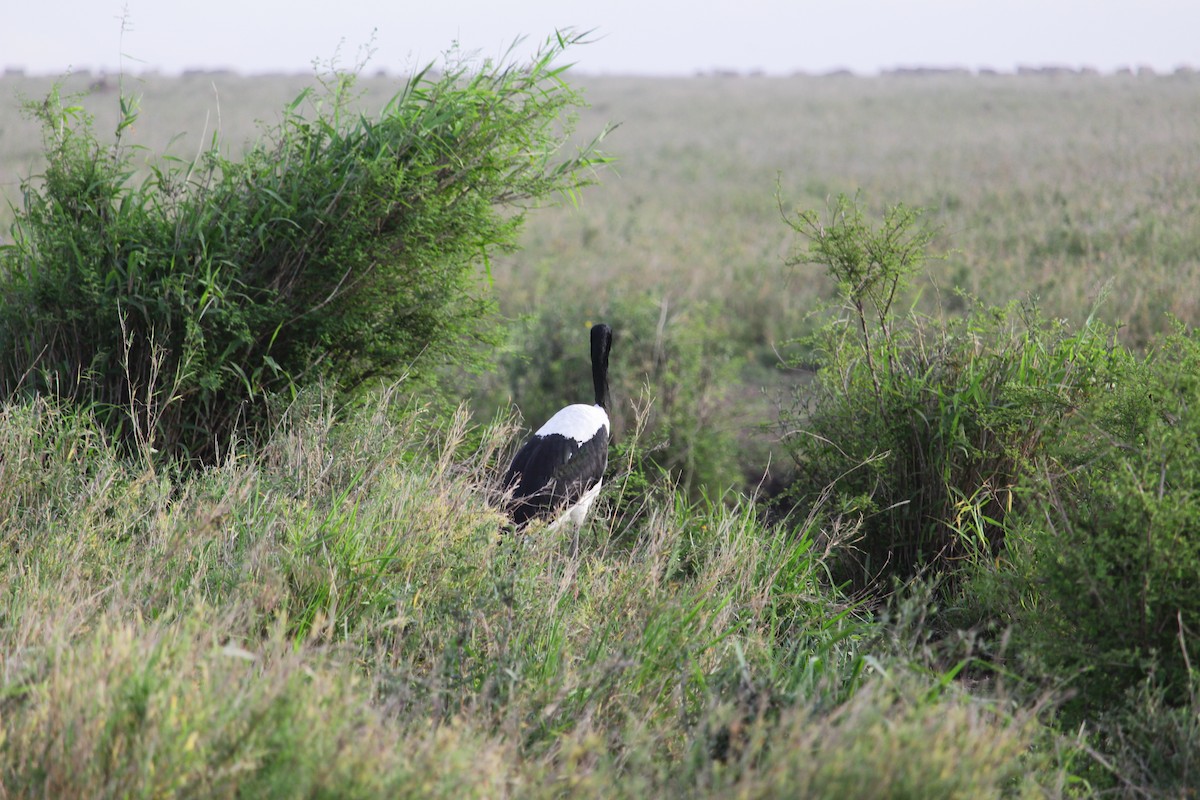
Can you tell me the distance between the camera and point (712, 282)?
39.5ft

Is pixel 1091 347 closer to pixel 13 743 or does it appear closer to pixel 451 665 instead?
pixel 451 665

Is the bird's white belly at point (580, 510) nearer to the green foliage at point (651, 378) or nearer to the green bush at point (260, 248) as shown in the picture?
the green bush at point (260, 248)

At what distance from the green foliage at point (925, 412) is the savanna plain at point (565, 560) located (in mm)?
23

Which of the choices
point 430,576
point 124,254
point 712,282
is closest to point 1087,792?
point 430,576

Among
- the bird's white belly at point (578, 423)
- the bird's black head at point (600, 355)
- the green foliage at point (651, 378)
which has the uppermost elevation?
the bird's black head at point (600, 355)

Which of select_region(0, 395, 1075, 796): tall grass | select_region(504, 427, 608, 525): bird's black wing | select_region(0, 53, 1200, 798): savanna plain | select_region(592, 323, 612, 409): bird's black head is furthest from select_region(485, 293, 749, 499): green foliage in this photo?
select_region(0, 395, 1075, 796): tall grass

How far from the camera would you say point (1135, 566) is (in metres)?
3.01

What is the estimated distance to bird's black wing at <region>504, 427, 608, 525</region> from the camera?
186 inches

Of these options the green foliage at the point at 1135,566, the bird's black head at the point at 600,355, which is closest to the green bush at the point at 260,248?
the bird's black head at the point at 600,355

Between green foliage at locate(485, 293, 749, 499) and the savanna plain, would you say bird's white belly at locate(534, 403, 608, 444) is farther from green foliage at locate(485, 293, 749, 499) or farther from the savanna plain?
green foliage at locate(485, 293, 749, 499)

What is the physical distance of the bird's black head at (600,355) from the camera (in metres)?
5.84

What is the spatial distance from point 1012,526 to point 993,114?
29.7 metres

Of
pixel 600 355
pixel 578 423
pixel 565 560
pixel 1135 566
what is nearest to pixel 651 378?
pixel 600 355

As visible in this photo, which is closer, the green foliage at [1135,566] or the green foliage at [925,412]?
the green foliage at [1135,566]
